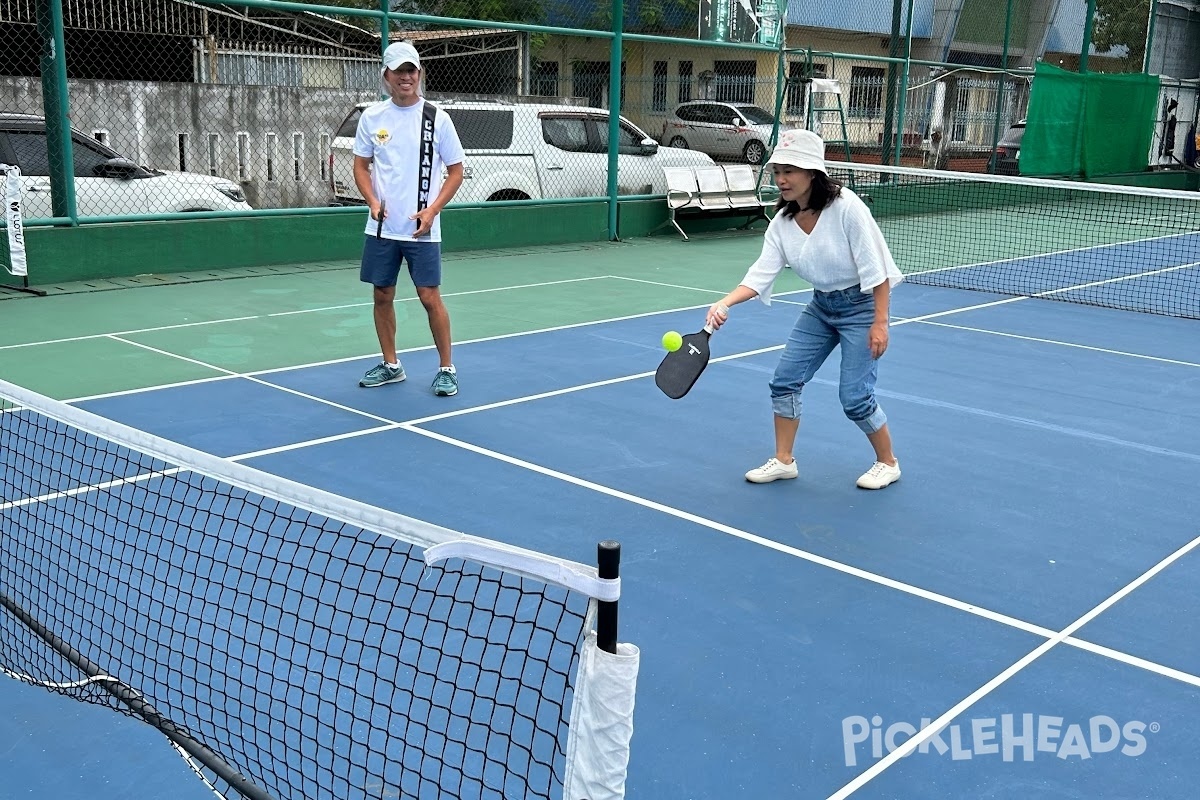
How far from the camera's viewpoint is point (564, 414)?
723cm

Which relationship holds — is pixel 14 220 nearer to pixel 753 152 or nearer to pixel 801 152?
pixel 801 152

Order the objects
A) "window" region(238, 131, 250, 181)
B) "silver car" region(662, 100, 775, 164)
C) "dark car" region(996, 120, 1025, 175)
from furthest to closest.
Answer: "dark car" region(996, 120, 1025, 175) < "silver car" region(662, 100, 775, 164) < "window" region(238, 131, 250, 181)

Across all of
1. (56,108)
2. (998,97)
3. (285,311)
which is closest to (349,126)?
(56,108)

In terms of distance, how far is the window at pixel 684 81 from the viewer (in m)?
16.9

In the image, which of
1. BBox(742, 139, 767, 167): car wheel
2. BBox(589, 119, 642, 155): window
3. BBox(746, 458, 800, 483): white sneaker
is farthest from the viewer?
BBox(742, 139, 767, 167): car wheel

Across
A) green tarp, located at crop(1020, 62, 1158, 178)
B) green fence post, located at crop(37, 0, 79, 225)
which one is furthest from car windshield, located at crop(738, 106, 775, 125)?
green fence post, located at crop(37, 0, 79, 225)

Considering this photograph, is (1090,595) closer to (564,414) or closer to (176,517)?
(564,414)

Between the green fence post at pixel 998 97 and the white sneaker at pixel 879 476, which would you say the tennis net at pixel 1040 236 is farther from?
the white sneaker at pixel 879 476

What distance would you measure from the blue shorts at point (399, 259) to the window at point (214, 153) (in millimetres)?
8303

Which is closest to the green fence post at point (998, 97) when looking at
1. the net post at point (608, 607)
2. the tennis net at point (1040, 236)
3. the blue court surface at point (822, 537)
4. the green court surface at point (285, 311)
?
the tennis net at point (1040, 236)

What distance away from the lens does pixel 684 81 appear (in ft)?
55.6

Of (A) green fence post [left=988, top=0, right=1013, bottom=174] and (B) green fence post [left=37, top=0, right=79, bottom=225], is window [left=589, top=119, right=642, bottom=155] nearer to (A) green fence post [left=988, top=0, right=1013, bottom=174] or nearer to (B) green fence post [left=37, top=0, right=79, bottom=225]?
(B) green fence post [left=37, top=0, right=79, bottom=225]

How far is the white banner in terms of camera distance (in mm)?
10047

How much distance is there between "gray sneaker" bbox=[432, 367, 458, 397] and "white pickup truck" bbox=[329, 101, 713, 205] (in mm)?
6770
